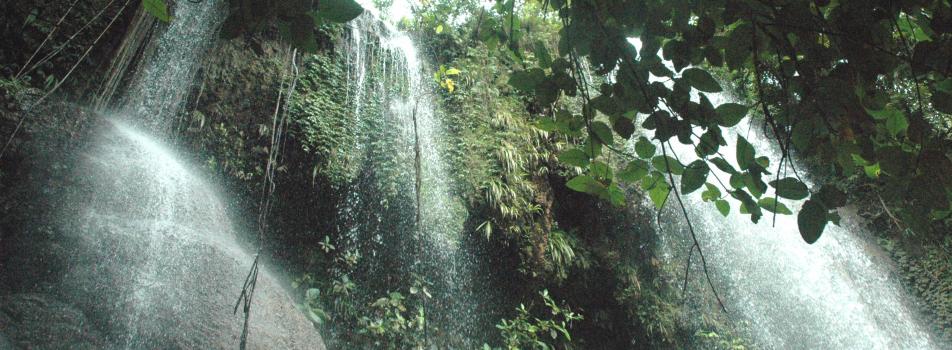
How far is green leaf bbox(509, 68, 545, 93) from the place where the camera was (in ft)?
4.96

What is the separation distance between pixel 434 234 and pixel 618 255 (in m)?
2.51

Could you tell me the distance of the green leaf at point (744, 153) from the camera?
1.36 metres

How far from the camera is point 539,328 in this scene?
237 inches

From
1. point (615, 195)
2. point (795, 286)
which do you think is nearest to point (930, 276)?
point (795, 286)

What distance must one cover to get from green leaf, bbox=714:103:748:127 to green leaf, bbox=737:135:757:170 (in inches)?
2.0

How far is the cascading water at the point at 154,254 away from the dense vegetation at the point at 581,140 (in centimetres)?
39

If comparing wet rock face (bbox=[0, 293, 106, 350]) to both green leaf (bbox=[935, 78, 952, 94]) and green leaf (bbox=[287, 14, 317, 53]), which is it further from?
green leaf (bbox=[935, 78, 952, 94])

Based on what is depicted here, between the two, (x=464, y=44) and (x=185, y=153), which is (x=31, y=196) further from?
(x=464, y=44)

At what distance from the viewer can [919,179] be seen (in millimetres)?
1280

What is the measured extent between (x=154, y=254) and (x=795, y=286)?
7539 mm

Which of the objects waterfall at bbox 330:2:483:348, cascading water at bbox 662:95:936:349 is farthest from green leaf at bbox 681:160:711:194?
cascading water at bbox 662:95:936:349

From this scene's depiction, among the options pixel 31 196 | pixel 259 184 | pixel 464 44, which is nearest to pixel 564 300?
pixel 259 184

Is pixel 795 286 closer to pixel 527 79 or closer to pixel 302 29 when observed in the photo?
pixel 527 79

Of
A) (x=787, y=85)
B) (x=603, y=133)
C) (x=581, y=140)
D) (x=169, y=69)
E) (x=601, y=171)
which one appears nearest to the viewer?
(x=787, y=85)
